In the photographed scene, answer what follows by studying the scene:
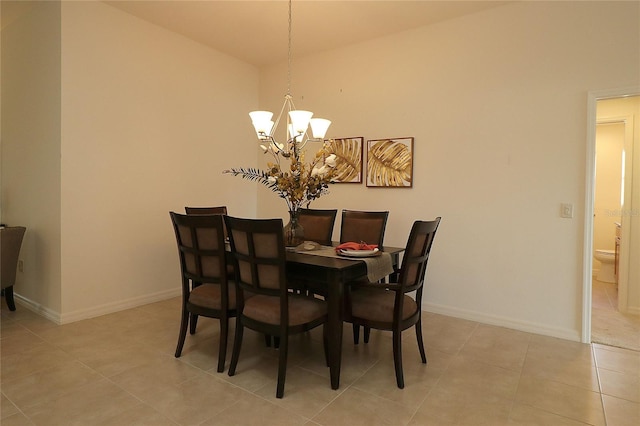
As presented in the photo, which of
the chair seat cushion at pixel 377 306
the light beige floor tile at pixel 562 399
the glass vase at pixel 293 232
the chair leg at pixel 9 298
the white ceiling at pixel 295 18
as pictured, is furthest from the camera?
the chair leg at pixel 9 298

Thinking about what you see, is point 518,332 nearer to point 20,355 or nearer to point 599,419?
point 599,419

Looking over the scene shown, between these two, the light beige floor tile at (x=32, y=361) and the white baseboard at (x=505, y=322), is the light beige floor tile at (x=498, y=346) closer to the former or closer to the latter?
the white baseboard at (x=505, y=322)

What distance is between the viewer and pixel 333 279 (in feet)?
6.84

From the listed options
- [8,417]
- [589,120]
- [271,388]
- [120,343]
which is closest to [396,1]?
[589,120]

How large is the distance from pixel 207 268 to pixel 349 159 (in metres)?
2.28

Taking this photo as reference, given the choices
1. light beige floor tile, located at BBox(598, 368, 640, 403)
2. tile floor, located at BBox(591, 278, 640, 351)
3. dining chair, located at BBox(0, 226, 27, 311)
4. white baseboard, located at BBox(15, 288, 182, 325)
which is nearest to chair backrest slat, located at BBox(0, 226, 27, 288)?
dining chair, located at BBox(0, 226, 27, 311)

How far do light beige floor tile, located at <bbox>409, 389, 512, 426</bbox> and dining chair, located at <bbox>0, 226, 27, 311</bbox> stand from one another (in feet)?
12.0

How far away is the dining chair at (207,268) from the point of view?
231cm

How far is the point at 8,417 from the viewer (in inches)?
72.3

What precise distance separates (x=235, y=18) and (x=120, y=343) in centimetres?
313

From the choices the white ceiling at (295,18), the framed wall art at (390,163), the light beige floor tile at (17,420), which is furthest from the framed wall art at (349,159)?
the light beige floor tile at (17,420)

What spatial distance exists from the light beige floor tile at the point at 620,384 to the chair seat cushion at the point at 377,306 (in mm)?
1217

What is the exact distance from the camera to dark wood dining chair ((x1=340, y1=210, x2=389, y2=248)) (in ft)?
10.3

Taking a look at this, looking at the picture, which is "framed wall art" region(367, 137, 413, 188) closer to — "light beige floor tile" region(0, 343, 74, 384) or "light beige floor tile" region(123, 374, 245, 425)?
"light beige floor tile" region(123, 374, 245, 425)
